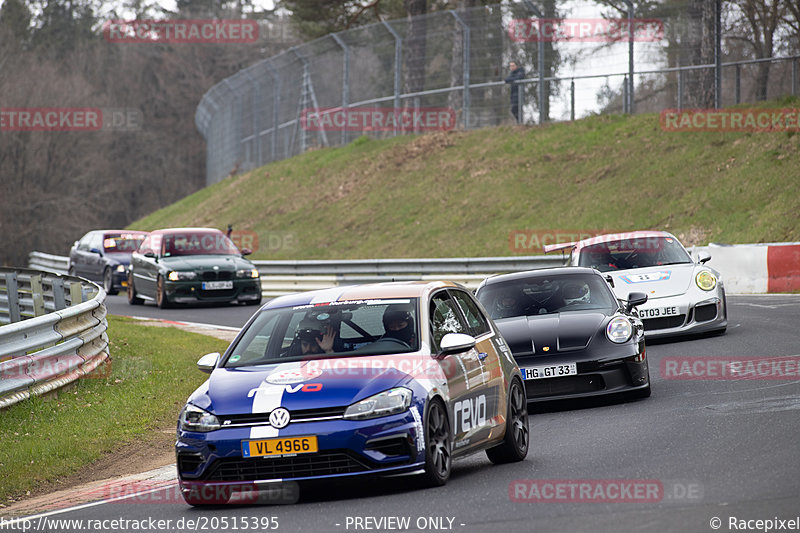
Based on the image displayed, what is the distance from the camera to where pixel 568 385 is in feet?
35.7

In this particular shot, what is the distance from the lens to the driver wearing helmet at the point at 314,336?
7895mm

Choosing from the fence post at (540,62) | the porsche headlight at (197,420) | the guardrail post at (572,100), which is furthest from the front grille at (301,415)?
the guardrail post at (572,100)

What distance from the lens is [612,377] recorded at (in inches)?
428

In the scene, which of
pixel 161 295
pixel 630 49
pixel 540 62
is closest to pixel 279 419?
pixel 161 295

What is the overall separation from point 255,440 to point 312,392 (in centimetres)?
43

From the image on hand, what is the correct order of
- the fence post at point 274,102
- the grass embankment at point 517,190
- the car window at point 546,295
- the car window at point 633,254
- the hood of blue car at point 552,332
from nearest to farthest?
the hood of blue car at point 552,332 < the car window at point 546,295 < the car window at point 633,254 < the grass embankment at point 517,190 < the fence post at point 274,102

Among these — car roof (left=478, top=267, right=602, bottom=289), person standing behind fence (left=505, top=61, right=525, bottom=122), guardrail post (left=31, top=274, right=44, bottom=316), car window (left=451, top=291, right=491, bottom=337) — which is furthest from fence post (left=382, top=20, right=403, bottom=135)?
car window (left=451, top=291, right=491, bottom=337)

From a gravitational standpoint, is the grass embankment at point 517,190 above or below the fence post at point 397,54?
below

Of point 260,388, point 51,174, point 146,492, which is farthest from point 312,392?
point 51,174

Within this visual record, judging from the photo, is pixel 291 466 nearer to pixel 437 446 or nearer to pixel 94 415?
pixel 437 446

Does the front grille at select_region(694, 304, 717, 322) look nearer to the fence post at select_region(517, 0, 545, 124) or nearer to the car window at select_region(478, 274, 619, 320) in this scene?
the car window at select_region(478, 274, 619, 320)

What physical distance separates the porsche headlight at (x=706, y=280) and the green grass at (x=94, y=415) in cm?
624

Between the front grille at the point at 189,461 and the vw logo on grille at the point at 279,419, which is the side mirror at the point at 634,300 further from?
the front grille at the point at 189,461

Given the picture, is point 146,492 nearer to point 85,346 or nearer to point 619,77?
point 85,346
